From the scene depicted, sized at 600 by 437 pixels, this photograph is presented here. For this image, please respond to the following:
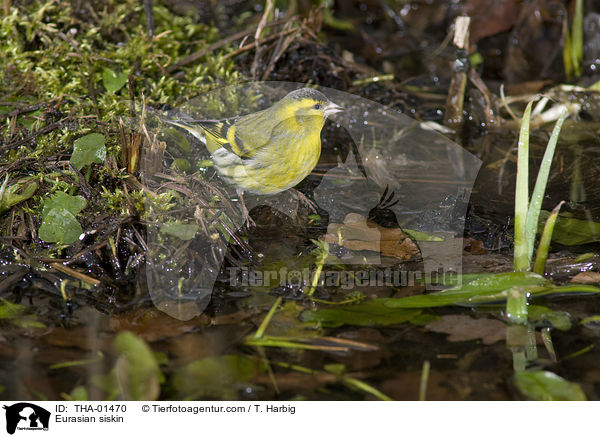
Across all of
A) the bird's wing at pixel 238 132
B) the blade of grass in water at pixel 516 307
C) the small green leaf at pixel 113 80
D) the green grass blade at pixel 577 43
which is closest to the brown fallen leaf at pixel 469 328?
the blade of grass in water at pixel 516 307

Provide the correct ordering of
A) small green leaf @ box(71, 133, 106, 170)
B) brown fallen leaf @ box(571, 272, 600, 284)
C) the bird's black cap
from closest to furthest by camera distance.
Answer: brown fallen leaf @ box(571, 272, 600, 284) → small green leaf @ box(71, 133, 106, 170) → the bird's black cap

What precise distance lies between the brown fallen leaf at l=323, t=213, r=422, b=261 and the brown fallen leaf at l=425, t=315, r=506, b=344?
65 cm

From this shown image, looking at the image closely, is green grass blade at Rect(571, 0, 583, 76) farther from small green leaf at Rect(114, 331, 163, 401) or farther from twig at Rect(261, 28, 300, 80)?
small green leaf at Rect(114, 331, 163, 401)

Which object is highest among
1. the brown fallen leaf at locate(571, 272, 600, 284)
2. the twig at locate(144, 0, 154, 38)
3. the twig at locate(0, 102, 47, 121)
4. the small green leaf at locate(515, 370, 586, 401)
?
the twig at locate(144, 0, 154, 38)

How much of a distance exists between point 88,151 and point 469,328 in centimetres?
253

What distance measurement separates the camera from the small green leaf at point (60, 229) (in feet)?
11.2

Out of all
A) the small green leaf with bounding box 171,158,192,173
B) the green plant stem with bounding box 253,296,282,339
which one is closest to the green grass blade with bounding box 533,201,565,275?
the green plant stem with bounding box 253,296,282,339

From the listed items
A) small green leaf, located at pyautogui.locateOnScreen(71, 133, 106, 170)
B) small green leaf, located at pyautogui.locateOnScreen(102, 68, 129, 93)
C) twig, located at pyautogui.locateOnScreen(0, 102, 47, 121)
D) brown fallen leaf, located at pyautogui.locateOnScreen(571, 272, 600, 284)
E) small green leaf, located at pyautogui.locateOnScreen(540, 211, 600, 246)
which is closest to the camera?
brown fallen leaf, located at pyautogui.locateOnScreen(571, 272, 600, 284)

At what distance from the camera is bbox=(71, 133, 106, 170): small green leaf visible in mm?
3703

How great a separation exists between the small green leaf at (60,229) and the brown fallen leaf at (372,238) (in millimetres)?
1518

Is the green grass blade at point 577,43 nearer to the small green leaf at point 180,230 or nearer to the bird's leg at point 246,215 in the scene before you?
the bird's leg at point 246,215

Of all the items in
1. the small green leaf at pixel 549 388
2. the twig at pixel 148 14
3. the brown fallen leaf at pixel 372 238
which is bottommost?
the small green leaf at pixel 549 388

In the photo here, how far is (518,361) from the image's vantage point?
2.68 meters

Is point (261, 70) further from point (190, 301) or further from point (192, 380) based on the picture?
point (192, 380)
